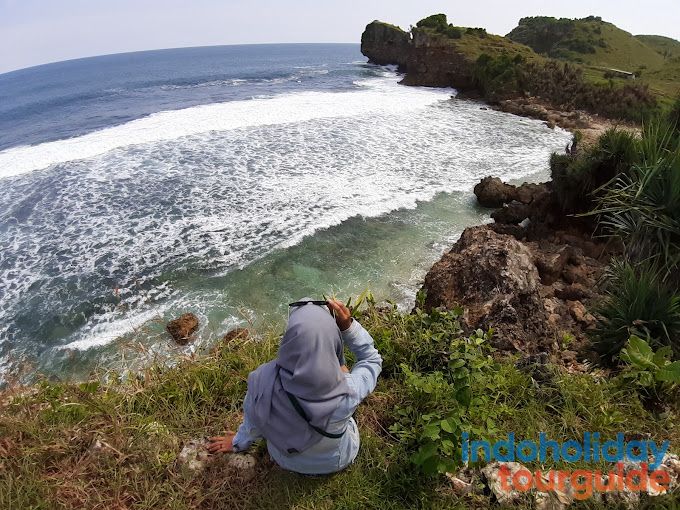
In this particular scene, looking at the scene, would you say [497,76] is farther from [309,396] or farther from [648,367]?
[309,396]

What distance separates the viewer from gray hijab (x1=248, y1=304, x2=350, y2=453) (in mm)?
2285

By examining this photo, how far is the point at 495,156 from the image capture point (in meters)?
17.4

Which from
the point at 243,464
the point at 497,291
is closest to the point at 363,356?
the point at 243,464

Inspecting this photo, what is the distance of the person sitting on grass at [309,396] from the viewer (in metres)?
2.30

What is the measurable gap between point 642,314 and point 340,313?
3.32 m

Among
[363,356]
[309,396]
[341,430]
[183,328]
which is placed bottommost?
[183,328]

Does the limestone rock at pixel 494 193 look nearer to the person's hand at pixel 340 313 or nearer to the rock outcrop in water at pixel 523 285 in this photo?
the rock outcrop in water at pixel 523 285

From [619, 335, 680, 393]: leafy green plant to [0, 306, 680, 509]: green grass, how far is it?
140mm

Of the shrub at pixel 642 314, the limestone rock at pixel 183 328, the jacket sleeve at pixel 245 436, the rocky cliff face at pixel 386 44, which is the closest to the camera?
the jacket sleeve at pixel 245 436

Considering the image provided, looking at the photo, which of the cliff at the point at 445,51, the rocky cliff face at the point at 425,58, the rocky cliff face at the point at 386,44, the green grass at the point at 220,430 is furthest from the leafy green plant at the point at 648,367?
the rocky cliff face at the point at 386,44

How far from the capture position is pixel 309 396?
2361mm

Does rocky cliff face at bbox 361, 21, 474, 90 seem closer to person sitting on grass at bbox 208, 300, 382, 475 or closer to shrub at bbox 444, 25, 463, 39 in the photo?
shrub at bbox 444, 25, 463, 39

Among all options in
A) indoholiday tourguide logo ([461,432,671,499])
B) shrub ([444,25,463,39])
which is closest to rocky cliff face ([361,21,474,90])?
shrub ([444,25,463,39])

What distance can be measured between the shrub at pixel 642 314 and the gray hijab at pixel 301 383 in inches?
130
